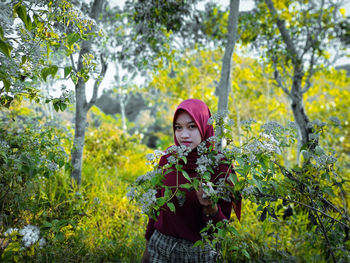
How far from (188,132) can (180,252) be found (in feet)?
2.52

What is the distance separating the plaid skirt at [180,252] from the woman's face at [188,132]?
62 centimetres

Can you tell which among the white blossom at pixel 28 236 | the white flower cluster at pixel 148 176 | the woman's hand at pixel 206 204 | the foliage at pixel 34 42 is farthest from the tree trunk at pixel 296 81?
the white blossom at pixel 28 236

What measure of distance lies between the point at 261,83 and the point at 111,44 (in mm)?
7008

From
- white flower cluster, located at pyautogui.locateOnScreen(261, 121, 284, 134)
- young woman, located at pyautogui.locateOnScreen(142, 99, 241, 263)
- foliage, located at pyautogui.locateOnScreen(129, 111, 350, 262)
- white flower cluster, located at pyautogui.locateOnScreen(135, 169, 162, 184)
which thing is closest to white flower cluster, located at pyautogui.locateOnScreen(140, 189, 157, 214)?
foliage, located at pyautogui.locateOnScreen(129, 111, 350, 262)

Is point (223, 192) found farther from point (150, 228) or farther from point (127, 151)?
point (127, 151)

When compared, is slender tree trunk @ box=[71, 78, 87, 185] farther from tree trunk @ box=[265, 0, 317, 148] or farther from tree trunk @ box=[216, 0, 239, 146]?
tree trunk @ box=[265, 0, 317, 148]

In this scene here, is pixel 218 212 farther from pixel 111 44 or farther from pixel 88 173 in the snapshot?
pixel 111 44

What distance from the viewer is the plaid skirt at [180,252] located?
1401 mm

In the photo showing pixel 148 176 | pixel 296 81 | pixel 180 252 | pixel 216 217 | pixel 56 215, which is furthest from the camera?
pixel 296 81

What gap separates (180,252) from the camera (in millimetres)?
1411

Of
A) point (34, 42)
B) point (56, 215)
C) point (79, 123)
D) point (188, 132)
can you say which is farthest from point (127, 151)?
point (34, 42)

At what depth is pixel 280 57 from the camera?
4.16m

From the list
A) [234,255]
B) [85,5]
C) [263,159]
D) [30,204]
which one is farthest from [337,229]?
[85,5]

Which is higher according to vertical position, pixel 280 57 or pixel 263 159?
pixel 280 57
